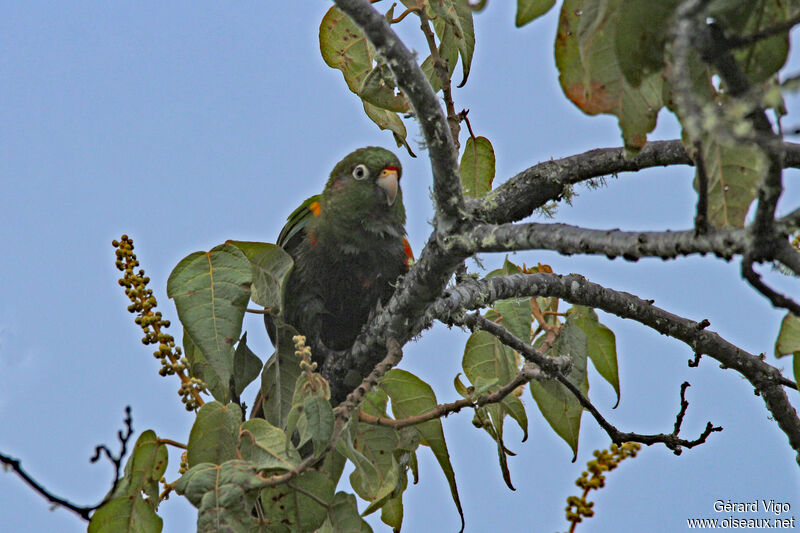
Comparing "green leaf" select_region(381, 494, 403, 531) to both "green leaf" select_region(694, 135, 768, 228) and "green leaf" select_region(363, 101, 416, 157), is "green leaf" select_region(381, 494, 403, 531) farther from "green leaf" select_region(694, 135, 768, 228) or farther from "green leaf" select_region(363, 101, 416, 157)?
"green leaf" select_region(694, 135, 768, 228)

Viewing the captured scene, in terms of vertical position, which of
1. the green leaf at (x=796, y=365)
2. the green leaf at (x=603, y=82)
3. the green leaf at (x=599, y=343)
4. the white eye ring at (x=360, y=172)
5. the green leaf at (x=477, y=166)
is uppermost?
the white eye ring at (x=360, y=172)

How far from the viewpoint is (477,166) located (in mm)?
2873

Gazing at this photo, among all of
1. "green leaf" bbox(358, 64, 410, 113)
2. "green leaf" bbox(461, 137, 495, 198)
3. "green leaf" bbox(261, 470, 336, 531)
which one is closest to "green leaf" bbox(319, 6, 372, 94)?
"green leaf" bbox(358, 64, 410, 113)

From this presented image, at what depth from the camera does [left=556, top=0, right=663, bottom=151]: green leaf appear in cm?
145

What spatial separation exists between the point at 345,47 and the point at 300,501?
1.58 m

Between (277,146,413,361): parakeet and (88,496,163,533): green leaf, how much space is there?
3.65 feet

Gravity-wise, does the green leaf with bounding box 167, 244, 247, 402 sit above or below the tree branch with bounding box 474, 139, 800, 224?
below

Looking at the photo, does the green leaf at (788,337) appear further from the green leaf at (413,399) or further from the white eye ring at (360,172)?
the white eye ring at (360,172)

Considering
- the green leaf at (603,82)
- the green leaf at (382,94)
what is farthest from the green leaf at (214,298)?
the green leaf at (603,82)

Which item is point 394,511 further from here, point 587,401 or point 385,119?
point 385,119

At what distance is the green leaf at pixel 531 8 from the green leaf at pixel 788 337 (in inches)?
39.3

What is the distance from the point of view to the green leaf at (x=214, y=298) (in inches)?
77.3

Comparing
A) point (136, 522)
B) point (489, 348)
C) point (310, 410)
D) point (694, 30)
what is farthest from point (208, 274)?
point (694, 30)

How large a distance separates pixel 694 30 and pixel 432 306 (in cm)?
141
